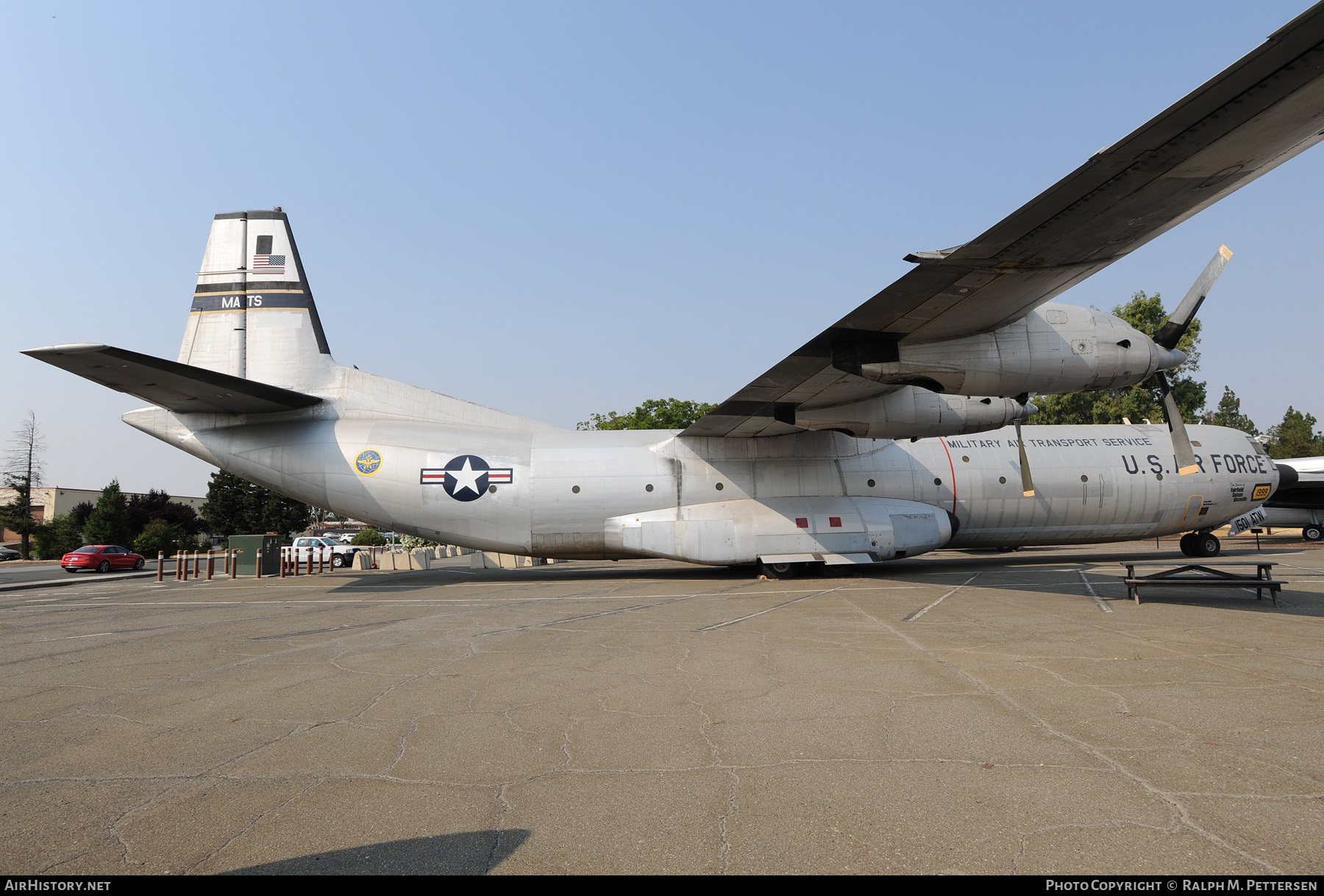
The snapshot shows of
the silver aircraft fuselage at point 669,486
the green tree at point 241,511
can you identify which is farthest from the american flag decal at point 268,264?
the green tree at point 241,511

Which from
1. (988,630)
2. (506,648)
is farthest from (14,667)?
(988,630)

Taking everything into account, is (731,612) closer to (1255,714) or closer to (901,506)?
(1255,714)

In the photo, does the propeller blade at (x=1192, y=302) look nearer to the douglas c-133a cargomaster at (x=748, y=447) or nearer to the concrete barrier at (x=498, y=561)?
the douglas c-133a cargomaster at (x=748, y=447)

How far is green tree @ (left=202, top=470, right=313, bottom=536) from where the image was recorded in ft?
172

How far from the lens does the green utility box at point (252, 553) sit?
21.8 meters

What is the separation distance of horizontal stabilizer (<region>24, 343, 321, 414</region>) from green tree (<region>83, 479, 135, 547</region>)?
37.9 meters

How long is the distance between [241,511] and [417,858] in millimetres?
59918

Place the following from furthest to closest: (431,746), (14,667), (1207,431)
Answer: (1207,431)
(14,667)
(431,746)

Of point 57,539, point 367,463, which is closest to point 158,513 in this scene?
point 57,539

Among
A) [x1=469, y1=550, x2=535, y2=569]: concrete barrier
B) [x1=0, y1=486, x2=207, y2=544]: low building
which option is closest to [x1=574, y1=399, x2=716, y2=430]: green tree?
[x1=469, y1=550, x2=535, y2=569]: concrete barrier

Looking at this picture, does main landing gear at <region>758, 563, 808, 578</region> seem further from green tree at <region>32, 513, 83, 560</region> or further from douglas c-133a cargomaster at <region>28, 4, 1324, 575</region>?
green tree at <region>32, 513, 83, 560</region>

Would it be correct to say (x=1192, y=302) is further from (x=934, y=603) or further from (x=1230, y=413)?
(x=1230, y=413)

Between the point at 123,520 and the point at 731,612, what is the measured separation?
50653 millimetres

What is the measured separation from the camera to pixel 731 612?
31.9ft
